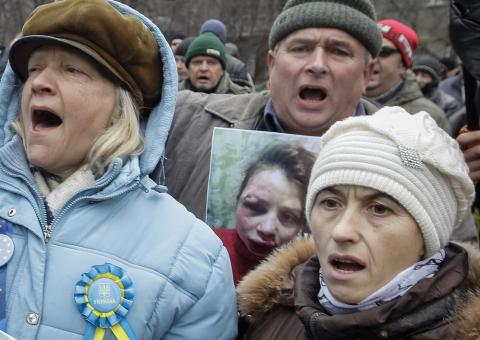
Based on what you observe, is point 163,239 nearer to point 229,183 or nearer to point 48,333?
point 48,333

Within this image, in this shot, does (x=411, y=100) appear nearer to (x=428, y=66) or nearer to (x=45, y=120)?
(x=428, y=66)

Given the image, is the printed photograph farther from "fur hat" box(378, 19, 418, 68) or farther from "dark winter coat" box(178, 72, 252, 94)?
"dark winter coat" box(178, 72, 252, 94)

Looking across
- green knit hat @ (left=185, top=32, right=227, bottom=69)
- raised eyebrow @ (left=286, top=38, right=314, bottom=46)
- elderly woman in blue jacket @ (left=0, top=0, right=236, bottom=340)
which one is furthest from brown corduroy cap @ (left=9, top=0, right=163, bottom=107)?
green knit hat @ (left=185, top=32, right=227, bottom=69)

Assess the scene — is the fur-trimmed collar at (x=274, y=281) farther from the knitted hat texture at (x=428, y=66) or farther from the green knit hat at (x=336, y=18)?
the knitted hat texture at (x=428, y=66)

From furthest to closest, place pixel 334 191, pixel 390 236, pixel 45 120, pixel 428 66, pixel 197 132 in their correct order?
pixel 428 66 < pixel 197 132 < pixel 45 120 < pixel 334 191 < pixel 390 236

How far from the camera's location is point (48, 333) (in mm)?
2131

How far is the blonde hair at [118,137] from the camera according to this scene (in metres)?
2.31

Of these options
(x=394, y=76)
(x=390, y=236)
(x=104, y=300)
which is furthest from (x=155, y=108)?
(x=394, y=76)

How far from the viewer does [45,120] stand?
236 cm

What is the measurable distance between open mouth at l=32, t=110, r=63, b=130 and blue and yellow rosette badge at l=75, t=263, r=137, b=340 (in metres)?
0.48

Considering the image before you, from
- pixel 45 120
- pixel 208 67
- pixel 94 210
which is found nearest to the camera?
pixel 94 210

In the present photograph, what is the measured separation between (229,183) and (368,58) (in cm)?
82

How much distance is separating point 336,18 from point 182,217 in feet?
3.64

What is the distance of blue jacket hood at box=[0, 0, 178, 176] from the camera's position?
7.98ft
